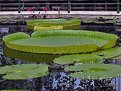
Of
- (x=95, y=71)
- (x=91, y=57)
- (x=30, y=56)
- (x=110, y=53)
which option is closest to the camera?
(x=95, y=71)

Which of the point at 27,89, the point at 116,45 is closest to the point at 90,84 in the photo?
the point at 27,89

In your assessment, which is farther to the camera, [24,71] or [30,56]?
[30,56]

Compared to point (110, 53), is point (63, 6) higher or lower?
higher

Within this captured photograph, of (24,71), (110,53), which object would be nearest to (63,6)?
(110,53)

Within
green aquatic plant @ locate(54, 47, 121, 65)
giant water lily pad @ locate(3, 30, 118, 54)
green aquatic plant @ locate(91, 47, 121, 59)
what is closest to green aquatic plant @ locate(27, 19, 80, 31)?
giant water lily pad @ locate(3, 30, 118, 54)

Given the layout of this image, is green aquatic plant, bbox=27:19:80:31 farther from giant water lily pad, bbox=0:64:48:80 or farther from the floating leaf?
giant water lily pad, bbox=0:64:48:80

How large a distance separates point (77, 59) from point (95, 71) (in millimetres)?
833

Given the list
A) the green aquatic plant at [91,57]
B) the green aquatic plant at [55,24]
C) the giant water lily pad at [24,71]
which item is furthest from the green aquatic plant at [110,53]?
the green aquatic plant at [55,24]

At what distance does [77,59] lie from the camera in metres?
6.26

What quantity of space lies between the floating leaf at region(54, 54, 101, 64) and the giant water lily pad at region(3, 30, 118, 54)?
36 cm

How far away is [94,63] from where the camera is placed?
19.5 ft

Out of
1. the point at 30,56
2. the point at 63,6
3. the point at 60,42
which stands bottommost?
the point at 30,56

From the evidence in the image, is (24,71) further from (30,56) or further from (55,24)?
(55,24)

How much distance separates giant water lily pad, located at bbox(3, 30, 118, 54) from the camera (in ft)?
22.6
